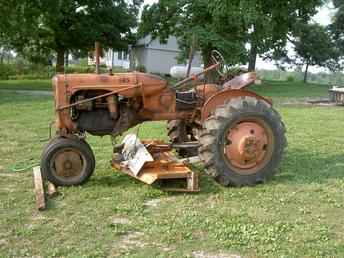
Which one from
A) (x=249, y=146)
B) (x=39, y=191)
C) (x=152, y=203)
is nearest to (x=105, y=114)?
(x=39, y=191)

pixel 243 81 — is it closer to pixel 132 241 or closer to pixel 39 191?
pixel 39 191

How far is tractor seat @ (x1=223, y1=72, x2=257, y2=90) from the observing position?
6.71 metres

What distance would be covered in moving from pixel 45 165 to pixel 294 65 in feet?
135

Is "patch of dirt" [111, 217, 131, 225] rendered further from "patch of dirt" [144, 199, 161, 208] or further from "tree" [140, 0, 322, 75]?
"tree" [140, 0, 322, 75]

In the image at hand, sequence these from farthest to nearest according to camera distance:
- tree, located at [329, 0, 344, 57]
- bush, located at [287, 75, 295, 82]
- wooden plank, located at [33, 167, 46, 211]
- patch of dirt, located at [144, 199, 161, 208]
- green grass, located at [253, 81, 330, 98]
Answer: bush, located at [287, 75, 295, 82]
tree, located at [329, 0, 344, 57]
green grass, located at [253, 81, 330, 98]
patch of dirt, located at [144, 199, 161, 208]
wooden plank, located at [33, 167, 46, 211]

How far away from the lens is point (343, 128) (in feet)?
40.0

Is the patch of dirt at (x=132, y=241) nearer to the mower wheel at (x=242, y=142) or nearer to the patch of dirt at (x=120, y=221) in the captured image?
the patch of dirt at (x=120, y=221)

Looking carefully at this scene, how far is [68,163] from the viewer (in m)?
6.07

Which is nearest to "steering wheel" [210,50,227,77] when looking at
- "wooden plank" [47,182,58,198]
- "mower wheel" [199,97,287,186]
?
"mower wheel" [199,97,287,186]

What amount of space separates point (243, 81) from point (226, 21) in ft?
60.6

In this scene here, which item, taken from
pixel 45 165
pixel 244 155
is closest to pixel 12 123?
pixel 45 165

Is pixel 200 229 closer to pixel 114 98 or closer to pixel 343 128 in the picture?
pixel 114 98

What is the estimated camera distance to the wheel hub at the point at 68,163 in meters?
6.04

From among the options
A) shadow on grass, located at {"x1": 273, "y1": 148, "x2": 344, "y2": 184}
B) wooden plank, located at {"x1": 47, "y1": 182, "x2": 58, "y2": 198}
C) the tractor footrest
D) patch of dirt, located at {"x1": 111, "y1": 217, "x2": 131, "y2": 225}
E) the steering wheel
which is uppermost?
the steering wheel
